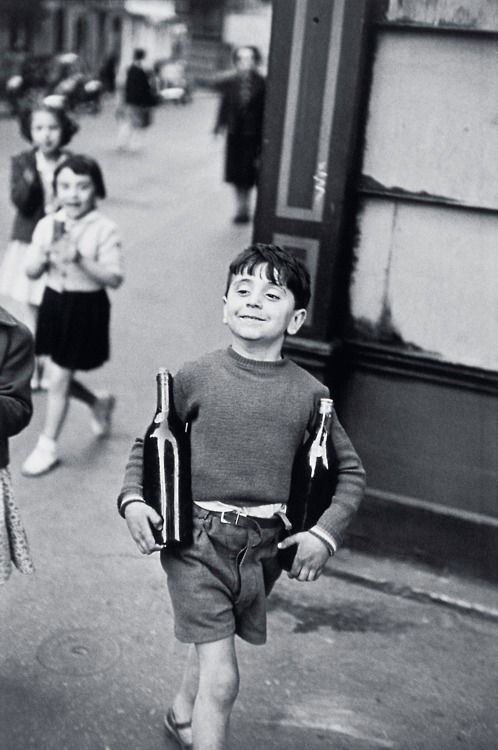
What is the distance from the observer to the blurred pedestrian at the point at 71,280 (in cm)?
490

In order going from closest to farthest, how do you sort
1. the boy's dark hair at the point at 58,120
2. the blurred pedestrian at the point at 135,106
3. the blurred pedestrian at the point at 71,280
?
the blurred pedestrian at the point at 71,280
the boy's dark hair at the point at 58,120
the blurred pedestrian at the point at 135,106

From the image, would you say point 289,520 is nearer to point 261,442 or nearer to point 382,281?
point 261,442

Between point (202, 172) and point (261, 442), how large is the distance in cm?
1403

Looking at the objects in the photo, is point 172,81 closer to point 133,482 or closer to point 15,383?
point 15,383

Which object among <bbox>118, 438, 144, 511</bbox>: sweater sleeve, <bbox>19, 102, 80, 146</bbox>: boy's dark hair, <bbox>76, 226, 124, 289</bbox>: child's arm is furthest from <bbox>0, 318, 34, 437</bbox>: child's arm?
<bbox>19, 102, 80, 146</bbox>: boy's dark hair

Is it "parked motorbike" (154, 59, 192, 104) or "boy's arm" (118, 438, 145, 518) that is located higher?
"boy's arm" (118, 438, 145, 518)

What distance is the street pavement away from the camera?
10.6ft

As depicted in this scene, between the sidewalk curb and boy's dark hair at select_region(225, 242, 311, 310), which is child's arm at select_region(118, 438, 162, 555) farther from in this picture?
the sidewalk curb

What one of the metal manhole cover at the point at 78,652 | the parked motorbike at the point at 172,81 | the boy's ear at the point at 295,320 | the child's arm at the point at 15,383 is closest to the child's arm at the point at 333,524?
the boy's ear at the point at 295,320

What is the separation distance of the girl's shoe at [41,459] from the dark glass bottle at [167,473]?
2.60 m

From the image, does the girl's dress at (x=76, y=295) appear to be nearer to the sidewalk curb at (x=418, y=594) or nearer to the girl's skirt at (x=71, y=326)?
the girl's skirt at (x=71, y=326)

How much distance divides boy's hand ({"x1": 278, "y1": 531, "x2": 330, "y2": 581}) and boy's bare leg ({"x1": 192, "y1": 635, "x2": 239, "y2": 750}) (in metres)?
0.29

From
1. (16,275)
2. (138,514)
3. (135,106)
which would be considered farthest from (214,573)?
(135,106)

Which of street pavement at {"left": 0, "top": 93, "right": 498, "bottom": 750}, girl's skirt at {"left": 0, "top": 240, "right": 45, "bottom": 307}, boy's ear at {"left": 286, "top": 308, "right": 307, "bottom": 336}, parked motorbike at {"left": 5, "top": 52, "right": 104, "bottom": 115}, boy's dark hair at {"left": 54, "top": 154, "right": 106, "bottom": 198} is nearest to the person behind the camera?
boy's ear at {"left": 286, "top": 308, "right": 307, "bottom": 336}
